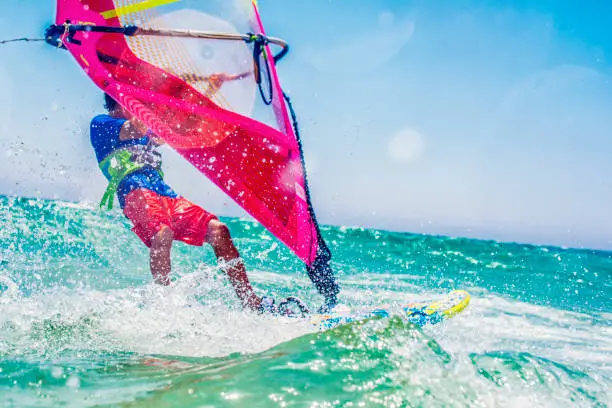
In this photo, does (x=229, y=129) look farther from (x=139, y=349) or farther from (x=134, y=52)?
(x=139, y=349)

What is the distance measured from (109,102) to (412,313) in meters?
2.89

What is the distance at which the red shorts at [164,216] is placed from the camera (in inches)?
132

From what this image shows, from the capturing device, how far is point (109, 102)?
11.8ft

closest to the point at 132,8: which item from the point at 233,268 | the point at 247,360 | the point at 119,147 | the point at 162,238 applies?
the point at 119,147

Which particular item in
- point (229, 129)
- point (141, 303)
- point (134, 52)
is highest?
point (134, 52)

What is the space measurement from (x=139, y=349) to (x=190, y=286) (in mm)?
873

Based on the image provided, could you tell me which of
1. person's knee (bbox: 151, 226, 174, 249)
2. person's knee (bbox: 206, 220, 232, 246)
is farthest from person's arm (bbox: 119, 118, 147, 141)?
person's knee (bbox: 206, 220, 232, 246)

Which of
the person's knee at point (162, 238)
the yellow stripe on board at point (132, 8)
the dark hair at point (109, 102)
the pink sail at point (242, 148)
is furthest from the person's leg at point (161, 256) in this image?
the yellow stripe on board at point (132, 8)

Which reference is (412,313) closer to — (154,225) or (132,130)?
(154,225)

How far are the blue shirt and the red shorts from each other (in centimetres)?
5

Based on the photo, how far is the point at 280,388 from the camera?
179 cm

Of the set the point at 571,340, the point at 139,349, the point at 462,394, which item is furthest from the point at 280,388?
the point at 571,340

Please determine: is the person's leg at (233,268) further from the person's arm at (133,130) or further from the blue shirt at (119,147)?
the person's arm at (133,130)

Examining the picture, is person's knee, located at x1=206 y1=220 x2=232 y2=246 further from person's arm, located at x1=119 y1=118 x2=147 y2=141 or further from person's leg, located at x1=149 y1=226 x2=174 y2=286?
person's arm, located at x1=119 y1=118 x2=147 y2=141
